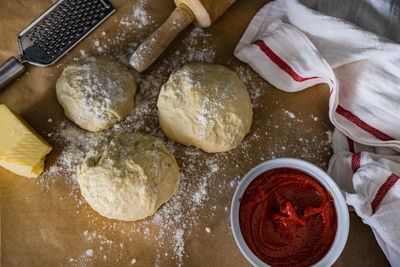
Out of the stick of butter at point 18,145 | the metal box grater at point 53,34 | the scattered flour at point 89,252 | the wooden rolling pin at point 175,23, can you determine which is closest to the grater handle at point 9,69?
the metal box grater at point 53,34

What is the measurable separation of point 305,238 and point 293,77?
67 centimetres

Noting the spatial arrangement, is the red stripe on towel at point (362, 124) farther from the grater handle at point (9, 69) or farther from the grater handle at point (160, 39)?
the grater handle at point (9, 69)

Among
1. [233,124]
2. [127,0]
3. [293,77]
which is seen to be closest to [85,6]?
[127,0]

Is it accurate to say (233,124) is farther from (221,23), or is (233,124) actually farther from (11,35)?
(11,35)

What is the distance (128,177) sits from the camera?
1373 mm

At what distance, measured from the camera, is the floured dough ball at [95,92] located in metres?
1.48

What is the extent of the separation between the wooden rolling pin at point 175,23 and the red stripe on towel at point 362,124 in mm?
681

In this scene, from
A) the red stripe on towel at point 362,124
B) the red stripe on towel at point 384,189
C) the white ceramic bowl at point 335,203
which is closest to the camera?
the white ceramic bowl at point 335,203

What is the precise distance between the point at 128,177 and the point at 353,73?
3.39 ft

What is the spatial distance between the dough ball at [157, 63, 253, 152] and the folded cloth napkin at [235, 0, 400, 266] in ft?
0.79

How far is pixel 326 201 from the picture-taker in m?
1.35

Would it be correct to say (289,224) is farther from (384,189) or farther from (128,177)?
(128,177)

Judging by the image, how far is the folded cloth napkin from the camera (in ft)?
4.73

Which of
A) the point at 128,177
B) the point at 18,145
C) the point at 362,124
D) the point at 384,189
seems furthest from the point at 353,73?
the point at 18,145
